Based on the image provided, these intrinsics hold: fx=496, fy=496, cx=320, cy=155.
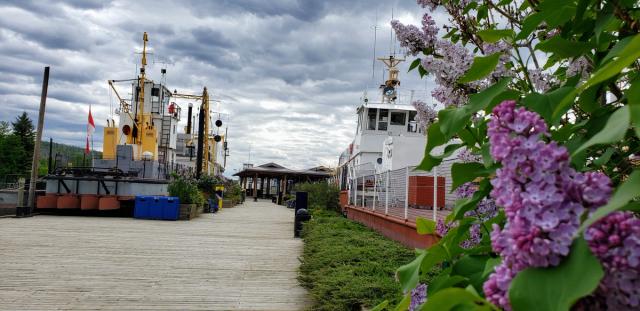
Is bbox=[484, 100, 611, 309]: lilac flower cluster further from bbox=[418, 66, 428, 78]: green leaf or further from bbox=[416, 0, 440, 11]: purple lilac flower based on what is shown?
bbox=[416, 0, 440, 11]: purple lilac flower

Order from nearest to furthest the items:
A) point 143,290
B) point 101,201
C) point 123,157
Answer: point 143,290 → point 101,201 → point 123,157

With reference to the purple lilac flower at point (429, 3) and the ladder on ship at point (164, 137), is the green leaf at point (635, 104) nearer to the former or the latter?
the purple lilac flower at point (429, 3)

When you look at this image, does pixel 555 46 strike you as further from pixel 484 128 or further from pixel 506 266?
pixel 506 266

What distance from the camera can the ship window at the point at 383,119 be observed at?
71.3ft

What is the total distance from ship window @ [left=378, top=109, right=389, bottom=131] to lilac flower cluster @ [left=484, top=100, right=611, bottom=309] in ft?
69.4

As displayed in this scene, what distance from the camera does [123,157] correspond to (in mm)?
22984

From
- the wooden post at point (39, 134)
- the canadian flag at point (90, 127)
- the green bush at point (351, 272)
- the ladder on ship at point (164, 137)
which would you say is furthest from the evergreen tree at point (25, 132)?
the green bush at point (351, 272)

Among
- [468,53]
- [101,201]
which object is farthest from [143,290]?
[101,201]

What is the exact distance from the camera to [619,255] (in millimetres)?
637

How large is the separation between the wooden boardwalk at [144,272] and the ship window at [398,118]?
1169 centimetres

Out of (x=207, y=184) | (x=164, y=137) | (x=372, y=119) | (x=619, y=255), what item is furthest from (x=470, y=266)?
(x=164, y=137)

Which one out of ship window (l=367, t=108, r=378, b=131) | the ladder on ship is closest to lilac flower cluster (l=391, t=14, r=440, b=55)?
ship window (l=367, t=108, r=378, b=131)

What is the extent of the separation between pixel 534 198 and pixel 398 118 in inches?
844

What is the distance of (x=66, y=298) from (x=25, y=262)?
2.59 m
